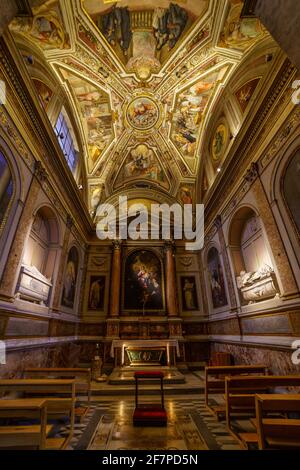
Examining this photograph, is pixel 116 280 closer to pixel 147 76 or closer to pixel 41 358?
pixel 41 358

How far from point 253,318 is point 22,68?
9.75 meters

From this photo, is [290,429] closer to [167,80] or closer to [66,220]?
[66,220]

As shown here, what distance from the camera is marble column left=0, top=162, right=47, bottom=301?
5.38 m

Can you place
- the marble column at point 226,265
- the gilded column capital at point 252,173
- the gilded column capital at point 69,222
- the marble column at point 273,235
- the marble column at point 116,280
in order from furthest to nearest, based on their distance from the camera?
the marble column at point 116,280
the gilded column capital at point 69,222
the marble column at point 226,265
the gilded column capital at point 252,173
the marble column at point 273,235

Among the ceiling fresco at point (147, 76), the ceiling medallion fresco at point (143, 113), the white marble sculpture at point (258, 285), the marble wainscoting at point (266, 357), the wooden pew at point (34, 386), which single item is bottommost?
the wooden pew at point (34, 386)

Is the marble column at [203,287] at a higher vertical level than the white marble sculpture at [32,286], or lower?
higher

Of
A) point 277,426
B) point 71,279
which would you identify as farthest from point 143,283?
point 277,426

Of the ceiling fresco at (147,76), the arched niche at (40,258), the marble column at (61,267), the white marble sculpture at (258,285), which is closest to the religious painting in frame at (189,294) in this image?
the white marble sculpture at (258,285)

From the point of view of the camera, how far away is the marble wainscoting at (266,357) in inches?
210

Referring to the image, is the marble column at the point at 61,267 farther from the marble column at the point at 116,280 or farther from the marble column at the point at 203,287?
the marble column at the point at 203,287

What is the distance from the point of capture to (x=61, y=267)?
9.14 meters

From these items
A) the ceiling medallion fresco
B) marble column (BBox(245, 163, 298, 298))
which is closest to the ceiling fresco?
the ceiling medallion fresco

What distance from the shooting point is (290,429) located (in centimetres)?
261

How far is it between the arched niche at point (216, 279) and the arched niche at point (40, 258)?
23.4 ft
